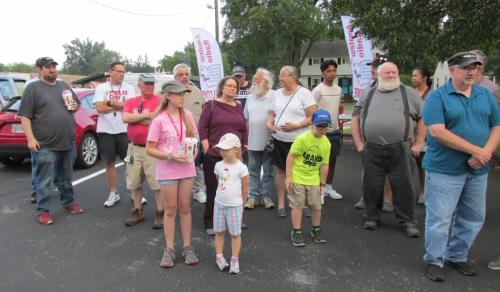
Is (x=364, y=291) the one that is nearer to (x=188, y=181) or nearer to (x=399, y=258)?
(x=399, y=258)

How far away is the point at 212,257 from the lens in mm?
3855

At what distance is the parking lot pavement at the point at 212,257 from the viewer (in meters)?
3.33

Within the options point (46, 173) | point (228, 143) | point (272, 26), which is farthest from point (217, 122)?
point (272, 26)

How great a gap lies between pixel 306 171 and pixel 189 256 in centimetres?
139

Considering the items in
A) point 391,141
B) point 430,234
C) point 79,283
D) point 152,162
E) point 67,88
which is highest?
point 67,88

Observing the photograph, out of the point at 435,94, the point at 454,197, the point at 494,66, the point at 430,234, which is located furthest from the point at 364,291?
the point at 494,66

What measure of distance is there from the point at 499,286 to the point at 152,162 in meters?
3.47

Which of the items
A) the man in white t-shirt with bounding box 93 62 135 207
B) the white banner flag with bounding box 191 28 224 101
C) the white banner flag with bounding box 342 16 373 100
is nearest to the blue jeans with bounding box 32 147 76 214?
the man in white t-shirt with bounding box 93 62 135 207

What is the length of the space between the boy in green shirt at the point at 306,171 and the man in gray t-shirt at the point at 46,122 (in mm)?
2744

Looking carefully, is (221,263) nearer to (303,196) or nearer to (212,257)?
(212,257)

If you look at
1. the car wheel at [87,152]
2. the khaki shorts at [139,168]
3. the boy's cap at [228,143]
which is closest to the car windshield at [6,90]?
the car wheel at [87,152]

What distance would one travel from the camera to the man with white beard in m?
4.25

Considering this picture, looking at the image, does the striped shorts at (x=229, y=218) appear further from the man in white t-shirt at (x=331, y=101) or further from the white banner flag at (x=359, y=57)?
the white banner flag at (x=359, y=57)

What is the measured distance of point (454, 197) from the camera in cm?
336
